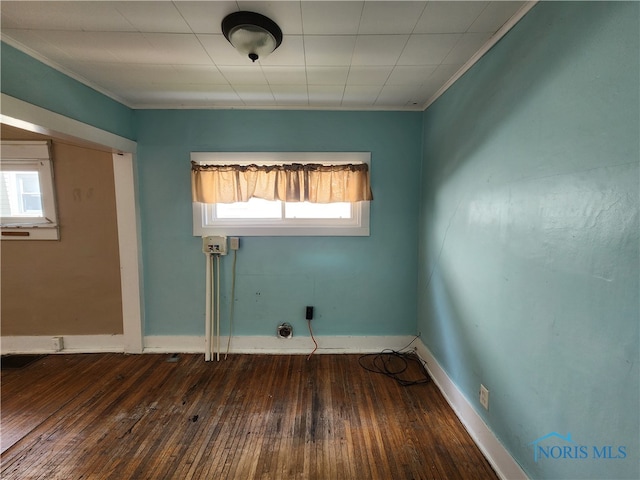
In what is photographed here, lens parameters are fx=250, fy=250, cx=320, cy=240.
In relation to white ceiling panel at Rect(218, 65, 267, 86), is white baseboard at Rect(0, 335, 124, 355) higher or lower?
lower

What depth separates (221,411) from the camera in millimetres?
1711

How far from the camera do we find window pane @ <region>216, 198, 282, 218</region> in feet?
7.95

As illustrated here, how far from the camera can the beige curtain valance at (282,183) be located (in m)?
2.25

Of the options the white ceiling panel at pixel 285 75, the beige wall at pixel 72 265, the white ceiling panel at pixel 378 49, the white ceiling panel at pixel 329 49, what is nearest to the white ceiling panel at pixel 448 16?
the white ceiling panel at pixel 378 49

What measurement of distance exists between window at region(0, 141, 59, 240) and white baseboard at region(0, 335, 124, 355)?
37.8 inches

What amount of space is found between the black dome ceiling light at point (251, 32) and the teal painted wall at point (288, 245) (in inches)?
38.9

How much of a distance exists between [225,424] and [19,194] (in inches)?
111

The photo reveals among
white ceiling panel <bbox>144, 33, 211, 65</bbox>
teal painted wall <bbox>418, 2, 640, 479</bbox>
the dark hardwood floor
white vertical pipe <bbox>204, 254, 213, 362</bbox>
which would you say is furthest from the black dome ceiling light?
the dark hardwood floor

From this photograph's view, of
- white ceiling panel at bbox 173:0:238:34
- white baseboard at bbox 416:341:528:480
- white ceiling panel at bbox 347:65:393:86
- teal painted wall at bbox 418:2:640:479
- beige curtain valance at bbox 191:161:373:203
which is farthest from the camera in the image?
beige curtain valance at bbox 191:161:373:203

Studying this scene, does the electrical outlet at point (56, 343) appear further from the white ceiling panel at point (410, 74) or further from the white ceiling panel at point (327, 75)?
the white ceiling panel at point (410, 74)

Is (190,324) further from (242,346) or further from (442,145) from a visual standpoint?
(442,145)

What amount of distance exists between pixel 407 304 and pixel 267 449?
1.61 meters

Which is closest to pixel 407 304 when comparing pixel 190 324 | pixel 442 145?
pixel 442 145

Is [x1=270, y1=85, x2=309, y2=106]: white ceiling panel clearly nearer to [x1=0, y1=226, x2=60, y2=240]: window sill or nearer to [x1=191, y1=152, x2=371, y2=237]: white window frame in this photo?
[x1=191, y1=152, x2=371, y2=237]: white window frame
